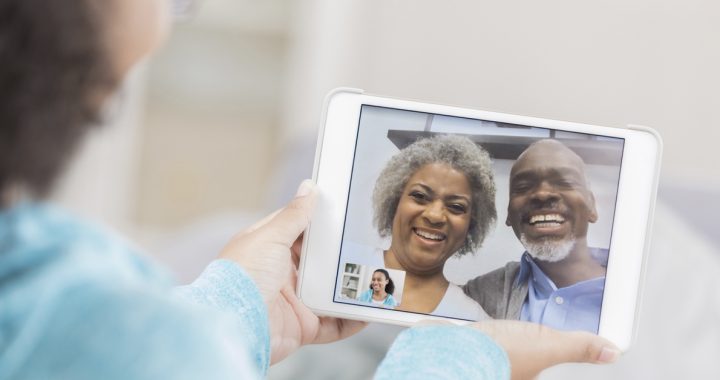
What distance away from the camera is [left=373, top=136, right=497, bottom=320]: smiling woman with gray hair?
68cm

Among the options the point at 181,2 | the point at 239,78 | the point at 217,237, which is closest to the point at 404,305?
the point at 181,2

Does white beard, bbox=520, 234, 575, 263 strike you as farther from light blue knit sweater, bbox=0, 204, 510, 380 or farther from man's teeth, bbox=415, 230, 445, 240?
light blue knit sweater, bbox=0, 204, 510, 380

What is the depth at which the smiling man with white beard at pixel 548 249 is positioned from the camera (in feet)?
2.18

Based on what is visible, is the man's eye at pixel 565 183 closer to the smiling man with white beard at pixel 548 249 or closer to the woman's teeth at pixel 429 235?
the smiling man with white beard at pixel 548 249

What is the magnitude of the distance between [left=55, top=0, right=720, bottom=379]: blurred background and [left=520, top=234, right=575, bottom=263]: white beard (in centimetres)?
31

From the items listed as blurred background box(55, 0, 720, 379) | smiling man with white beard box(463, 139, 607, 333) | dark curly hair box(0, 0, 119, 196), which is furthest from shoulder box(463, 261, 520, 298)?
dark curly hair box(0, 0, 119, 196)

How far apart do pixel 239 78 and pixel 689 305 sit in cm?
133

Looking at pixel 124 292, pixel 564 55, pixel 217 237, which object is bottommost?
pixel 217 237

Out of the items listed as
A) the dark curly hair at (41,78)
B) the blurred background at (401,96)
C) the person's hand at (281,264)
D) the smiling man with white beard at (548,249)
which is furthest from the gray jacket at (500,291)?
the dark curly hair at (41,78)

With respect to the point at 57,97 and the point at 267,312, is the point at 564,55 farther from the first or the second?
the point at 57,97

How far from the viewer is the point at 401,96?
1.56 meters

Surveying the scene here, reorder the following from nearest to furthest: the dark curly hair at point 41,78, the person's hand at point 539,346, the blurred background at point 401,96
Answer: the dark curly hair at point 41,78 < the person's hand at point 539,346 < the blurred background at point 401,96

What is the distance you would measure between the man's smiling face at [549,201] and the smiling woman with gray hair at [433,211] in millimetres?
24

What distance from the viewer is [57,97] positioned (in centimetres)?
27
